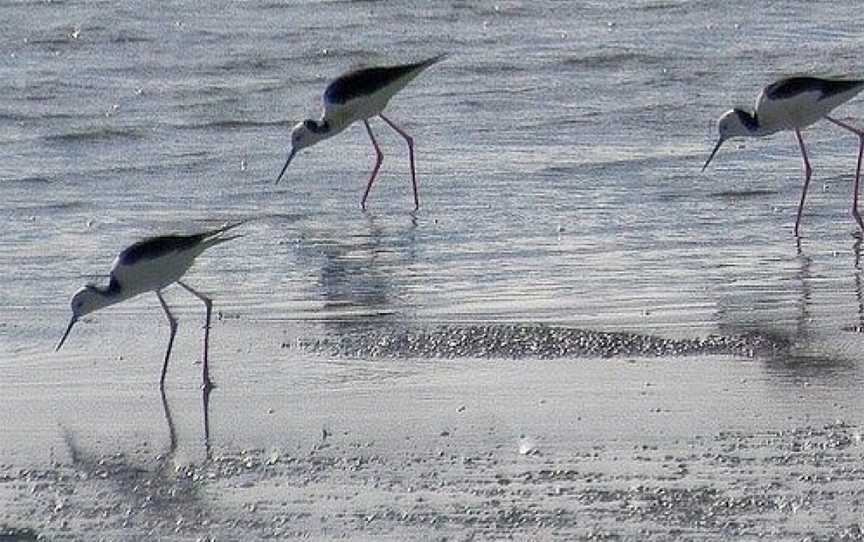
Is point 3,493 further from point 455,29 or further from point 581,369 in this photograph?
point 455,29

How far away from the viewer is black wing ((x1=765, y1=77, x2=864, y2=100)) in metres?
11.7

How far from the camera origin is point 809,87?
38.4 ft

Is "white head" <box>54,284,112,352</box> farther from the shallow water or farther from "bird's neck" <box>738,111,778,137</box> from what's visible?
"bird's neck" <box>738,111,778,137</box>

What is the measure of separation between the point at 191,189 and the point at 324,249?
79.2 inches

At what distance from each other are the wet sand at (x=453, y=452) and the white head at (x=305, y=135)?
4.56 m

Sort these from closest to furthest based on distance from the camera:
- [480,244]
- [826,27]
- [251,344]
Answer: [251,344] → [480,244] → [826,27]

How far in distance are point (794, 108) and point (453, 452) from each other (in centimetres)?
541

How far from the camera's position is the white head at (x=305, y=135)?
12875 millimetres

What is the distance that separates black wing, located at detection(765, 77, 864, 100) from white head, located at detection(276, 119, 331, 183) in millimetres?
2681

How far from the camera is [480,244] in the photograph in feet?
35.3


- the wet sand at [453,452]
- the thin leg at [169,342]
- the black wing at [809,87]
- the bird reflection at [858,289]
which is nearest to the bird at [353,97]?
the black wing at [809,87]

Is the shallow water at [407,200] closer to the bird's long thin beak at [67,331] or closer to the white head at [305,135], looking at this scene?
A: the bird's long thin beak at [67,331]

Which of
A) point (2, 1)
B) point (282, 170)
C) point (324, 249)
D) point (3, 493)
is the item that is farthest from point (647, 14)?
point (3, 493)

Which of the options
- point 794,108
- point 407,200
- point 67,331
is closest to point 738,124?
point 794,108
